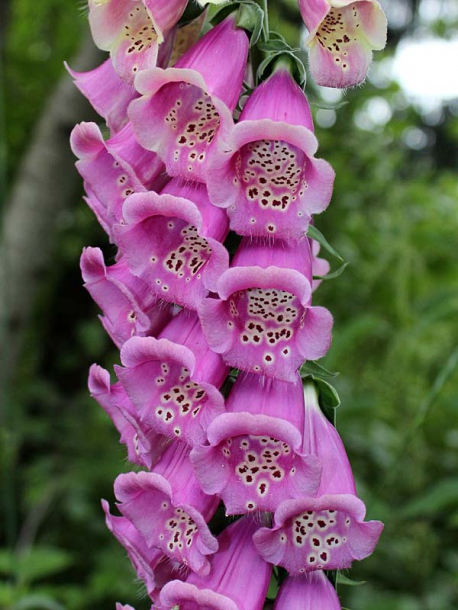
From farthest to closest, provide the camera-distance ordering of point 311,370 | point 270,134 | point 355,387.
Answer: point 355,387 → point 311,370 → point 270,134

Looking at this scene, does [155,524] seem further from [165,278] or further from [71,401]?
[71,401]

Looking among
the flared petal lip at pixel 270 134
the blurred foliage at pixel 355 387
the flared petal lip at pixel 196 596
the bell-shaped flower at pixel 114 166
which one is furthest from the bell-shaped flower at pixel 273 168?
the blurred foliage at pixel 355 387

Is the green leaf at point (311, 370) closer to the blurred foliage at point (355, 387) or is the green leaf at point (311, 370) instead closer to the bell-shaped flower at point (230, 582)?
the bell-shaped flower at point (230, 582)

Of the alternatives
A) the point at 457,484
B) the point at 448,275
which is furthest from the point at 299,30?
the point at 457,484

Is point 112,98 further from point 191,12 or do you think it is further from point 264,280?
point 264,280

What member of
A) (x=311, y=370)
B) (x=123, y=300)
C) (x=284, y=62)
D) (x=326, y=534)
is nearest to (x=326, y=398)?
(x=311, y=370)

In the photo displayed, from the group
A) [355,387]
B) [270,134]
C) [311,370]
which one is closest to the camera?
[270,134]
